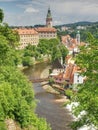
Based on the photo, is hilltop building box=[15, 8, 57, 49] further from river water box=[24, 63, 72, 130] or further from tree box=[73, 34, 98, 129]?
tree box=[73, 34, 98, 129]

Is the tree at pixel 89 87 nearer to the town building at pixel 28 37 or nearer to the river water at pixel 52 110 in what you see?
the river water at pixel 52 110

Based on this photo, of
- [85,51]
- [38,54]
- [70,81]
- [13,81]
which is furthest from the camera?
[38,54]

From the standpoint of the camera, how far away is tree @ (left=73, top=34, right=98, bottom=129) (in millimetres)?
11758

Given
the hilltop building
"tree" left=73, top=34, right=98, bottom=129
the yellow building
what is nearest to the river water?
"tree" left=73, top=34, right=98, bottom=129

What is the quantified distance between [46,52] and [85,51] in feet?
267

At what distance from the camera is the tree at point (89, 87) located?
11.8 metres

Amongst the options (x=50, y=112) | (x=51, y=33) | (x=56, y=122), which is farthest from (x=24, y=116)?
(x=51, y=33)

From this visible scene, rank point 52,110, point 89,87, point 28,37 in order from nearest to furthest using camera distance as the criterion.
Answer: point 89,87
point 52,110
point 28,37

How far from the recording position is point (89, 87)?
1229 centimetres

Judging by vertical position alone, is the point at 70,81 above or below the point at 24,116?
below

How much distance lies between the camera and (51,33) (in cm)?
14000

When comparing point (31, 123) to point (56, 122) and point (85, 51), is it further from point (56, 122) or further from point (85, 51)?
point (56, 122)

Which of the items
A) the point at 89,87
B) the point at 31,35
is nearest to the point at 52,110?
the point at 89,87

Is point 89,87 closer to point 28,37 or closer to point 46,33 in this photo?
point 28,37
